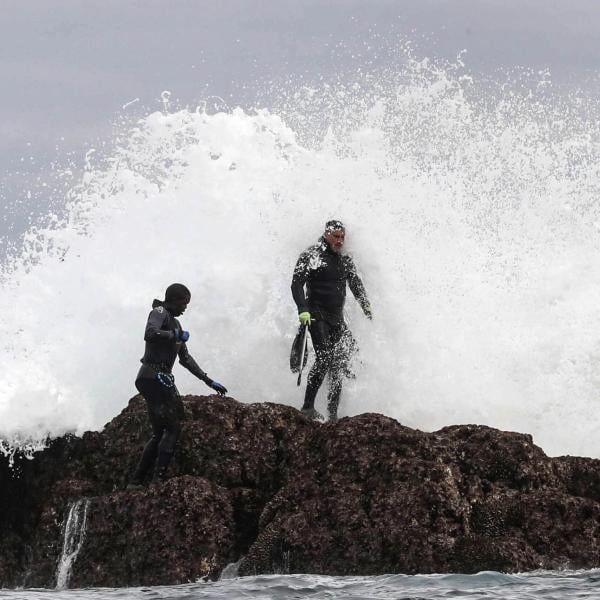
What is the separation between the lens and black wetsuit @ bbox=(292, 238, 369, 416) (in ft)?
35.8

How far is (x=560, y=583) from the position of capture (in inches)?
271

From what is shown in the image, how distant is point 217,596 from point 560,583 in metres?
2.37

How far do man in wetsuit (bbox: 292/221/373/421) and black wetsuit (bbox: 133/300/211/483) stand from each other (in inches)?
74.5

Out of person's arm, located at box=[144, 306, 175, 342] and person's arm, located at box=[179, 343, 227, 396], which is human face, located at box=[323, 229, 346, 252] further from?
person's arm, located at box=[144, 306, 175, 342]

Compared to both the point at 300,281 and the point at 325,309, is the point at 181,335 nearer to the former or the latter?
the point at 300,281

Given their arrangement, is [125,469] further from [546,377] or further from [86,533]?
[546,377]

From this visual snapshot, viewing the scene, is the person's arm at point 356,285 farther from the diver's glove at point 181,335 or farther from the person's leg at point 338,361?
the diver's glove at point 181,335

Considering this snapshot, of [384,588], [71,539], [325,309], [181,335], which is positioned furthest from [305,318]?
[384,588]

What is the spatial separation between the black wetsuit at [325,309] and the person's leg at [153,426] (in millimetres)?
2127

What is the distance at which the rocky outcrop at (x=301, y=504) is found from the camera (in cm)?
780

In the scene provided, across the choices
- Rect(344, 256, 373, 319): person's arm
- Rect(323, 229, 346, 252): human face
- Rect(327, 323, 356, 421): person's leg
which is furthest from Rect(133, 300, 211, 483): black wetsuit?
Rect(344, 256, 373, 319): person's arm

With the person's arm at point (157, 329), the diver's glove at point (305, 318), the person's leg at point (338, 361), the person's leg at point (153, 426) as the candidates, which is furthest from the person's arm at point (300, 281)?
the person's leg at point (153, 426)

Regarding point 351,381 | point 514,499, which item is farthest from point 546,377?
point 514,499

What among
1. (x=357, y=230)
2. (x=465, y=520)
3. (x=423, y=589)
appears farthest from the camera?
(x=357, y=230)
